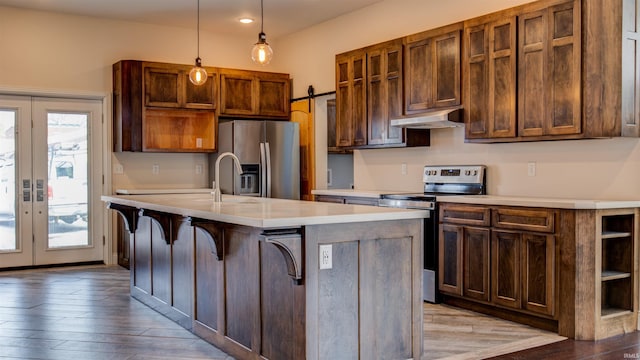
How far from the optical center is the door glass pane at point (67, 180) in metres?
6.95

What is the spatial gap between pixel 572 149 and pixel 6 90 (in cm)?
579

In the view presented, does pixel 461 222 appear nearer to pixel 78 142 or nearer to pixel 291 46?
pixel 291 46

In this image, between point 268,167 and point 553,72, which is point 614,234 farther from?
point 268,167

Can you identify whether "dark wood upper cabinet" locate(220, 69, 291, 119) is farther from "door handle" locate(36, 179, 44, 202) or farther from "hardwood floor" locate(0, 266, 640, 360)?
"hardwood floor" locate(0, 266, 640, 360)

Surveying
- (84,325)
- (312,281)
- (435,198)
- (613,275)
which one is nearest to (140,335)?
(84,325)

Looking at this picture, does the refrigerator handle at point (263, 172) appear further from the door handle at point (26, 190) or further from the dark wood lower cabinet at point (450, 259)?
the dark wood lower cabinet at point (450, 259)

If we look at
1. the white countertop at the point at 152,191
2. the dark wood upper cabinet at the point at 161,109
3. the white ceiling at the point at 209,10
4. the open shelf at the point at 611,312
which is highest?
the white ceiling at the point at 209,10

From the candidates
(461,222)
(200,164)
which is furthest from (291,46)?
(461,222)

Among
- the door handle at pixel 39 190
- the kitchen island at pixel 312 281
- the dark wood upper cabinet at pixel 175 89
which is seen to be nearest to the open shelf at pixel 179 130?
→ the dark wood upper cabinet at pixel 175 89

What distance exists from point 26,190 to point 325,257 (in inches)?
199

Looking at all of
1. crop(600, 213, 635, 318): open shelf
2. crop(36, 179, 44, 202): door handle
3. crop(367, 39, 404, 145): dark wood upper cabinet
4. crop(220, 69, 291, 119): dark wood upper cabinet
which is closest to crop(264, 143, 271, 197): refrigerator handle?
crop(220, 69, 291, 119): dark wood upper cabinet

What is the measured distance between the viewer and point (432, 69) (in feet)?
17.5

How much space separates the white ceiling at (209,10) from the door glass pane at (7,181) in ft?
4.28

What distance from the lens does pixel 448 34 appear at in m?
5.18
